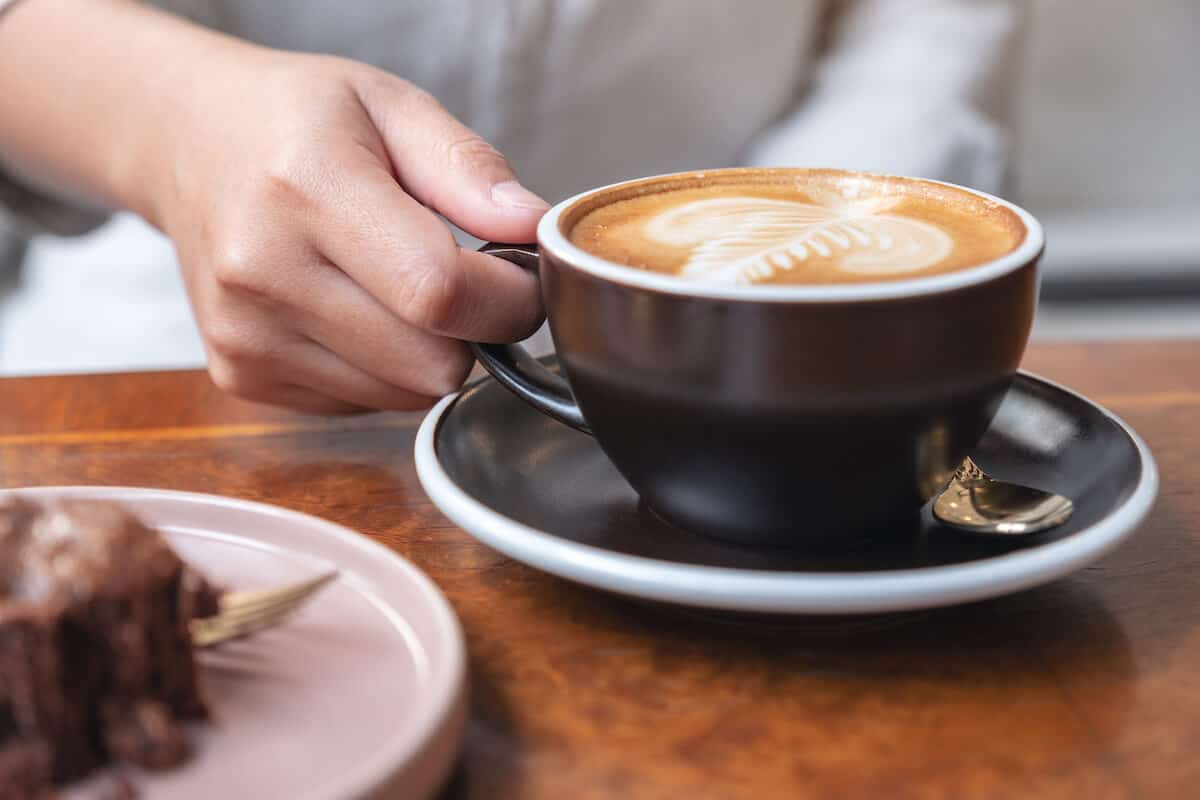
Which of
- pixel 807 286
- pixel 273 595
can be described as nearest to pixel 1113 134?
pixel 807 286

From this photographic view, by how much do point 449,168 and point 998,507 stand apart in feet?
1.16

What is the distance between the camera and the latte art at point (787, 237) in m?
0.54

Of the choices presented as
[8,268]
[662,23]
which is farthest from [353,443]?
[8,268]

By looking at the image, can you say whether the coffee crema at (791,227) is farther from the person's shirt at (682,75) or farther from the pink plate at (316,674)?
the person's shirt at (682,75)

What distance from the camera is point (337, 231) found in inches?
26.8

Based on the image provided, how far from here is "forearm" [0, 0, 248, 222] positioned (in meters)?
0.84

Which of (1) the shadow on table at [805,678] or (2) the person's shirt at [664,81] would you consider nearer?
(1) the shadow on table at [805,678]

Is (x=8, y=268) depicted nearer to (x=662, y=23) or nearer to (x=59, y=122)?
(x=59, y=122)

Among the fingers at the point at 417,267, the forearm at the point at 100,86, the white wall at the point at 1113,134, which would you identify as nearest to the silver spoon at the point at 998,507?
the fingers at the point at 417,267

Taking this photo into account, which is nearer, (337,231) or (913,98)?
(337,231)

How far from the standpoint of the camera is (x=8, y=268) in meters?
1.45

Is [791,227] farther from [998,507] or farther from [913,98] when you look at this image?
[913,98]

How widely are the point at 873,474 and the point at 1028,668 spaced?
10cm

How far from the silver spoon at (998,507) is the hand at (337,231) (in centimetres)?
24
